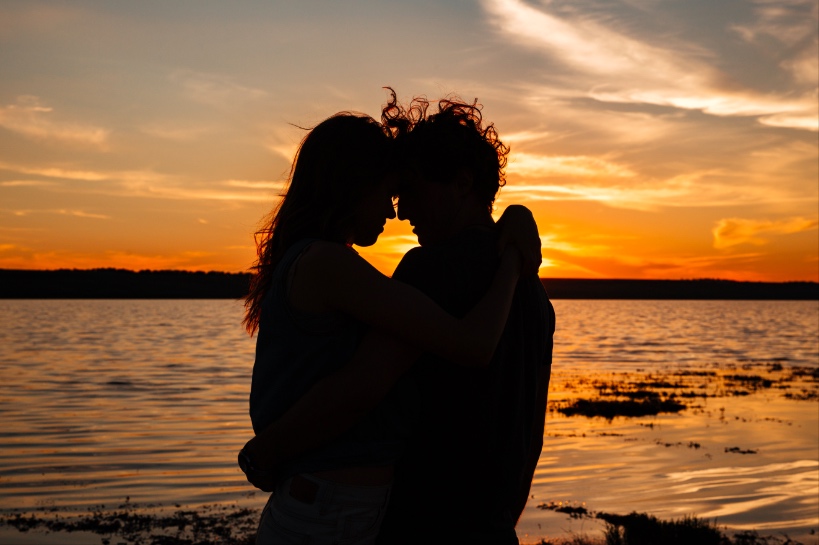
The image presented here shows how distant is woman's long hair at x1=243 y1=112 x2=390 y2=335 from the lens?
8.64 ft

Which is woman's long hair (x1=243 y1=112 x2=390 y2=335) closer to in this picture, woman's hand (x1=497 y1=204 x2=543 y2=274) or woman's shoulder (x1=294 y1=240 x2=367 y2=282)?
woman's shoulder (x1=294 y1=240 x2=367 y2=282)

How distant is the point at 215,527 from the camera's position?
1072cm

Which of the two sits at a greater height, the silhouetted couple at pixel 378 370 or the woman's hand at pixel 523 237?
the woman's hand at pixel 523 237

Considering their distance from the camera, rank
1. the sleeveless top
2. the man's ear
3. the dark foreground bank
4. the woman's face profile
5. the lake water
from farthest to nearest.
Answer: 1. the lake water
2. the dark foreground bank
3. the man's ear
4. the woman's face profile
5. the sleeveless top

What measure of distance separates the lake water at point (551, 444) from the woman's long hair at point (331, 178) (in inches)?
329

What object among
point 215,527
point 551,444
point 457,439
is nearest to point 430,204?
point 457,439

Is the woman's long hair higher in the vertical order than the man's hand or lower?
higher

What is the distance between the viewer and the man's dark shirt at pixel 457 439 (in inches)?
99.3

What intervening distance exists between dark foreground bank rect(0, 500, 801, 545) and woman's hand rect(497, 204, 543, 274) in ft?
24.4

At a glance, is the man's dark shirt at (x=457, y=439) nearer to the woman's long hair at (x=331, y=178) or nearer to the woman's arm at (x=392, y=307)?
the woman's arm at (x=392, y=307)

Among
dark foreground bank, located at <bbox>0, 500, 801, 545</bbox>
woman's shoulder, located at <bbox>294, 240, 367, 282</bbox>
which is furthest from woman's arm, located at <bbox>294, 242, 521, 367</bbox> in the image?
dark foreground bank, located at <bbox>0, 500, 801, 545</bbox>

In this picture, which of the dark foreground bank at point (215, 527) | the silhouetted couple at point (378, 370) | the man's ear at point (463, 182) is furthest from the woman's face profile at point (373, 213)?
the dark foreground bank at point (215, 527)

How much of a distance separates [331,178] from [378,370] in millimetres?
632

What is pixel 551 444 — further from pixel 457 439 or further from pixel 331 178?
pixel 331 178
